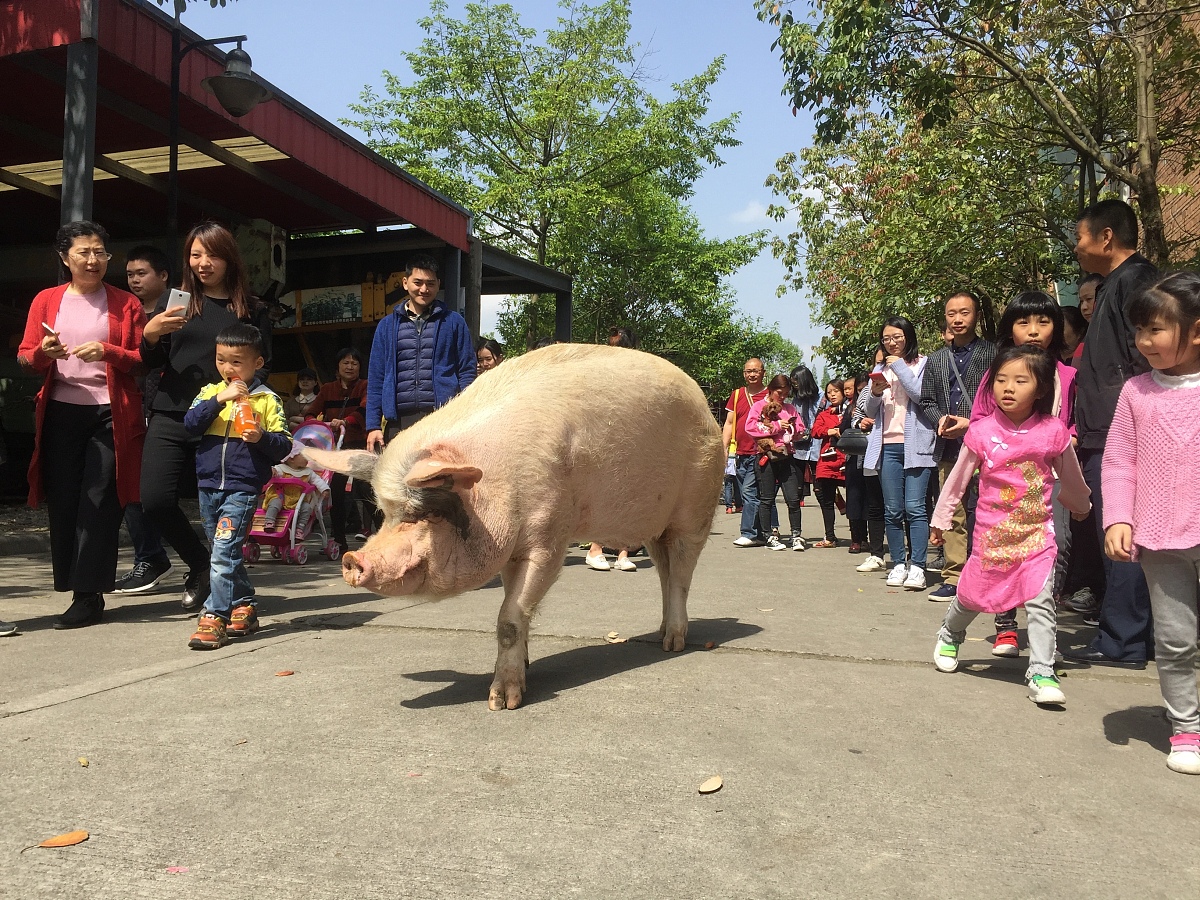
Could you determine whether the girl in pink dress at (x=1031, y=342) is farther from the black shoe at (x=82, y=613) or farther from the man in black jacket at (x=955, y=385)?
the black shoe at (x=82, y=613)

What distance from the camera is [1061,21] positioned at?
1052 centimetres

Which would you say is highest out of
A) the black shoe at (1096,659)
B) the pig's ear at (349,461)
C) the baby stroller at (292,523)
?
the pig's ear at (349,461)

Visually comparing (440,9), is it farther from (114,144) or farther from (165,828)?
(165,828)

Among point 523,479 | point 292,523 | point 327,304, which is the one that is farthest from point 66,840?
point 327,304

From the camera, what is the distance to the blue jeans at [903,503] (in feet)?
24.4

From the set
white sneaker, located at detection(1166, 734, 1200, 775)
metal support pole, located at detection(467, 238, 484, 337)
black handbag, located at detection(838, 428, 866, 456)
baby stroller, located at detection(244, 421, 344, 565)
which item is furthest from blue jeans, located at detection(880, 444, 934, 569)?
metal support pole, located at detection(467, 238, 484, 337)

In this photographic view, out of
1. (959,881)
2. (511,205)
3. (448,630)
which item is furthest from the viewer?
(511,205)

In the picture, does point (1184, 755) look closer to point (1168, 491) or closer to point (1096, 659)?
point (1168, 491)

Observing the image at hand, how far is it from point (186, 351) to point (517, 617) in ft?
8.67

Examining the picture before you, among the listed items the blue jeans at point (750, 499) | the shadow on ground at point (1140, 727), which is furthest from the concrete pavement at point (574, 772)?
the blue jeans at point (750, 499)

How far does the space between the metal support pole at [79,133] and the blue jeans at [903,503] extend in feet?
22.1

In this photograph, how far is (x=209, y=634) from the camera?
4758 mm

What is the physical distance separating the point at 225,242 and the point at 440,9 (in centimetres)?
Answer: 3005

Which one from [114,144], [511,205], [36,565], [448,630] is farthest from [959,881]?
[511,205]
